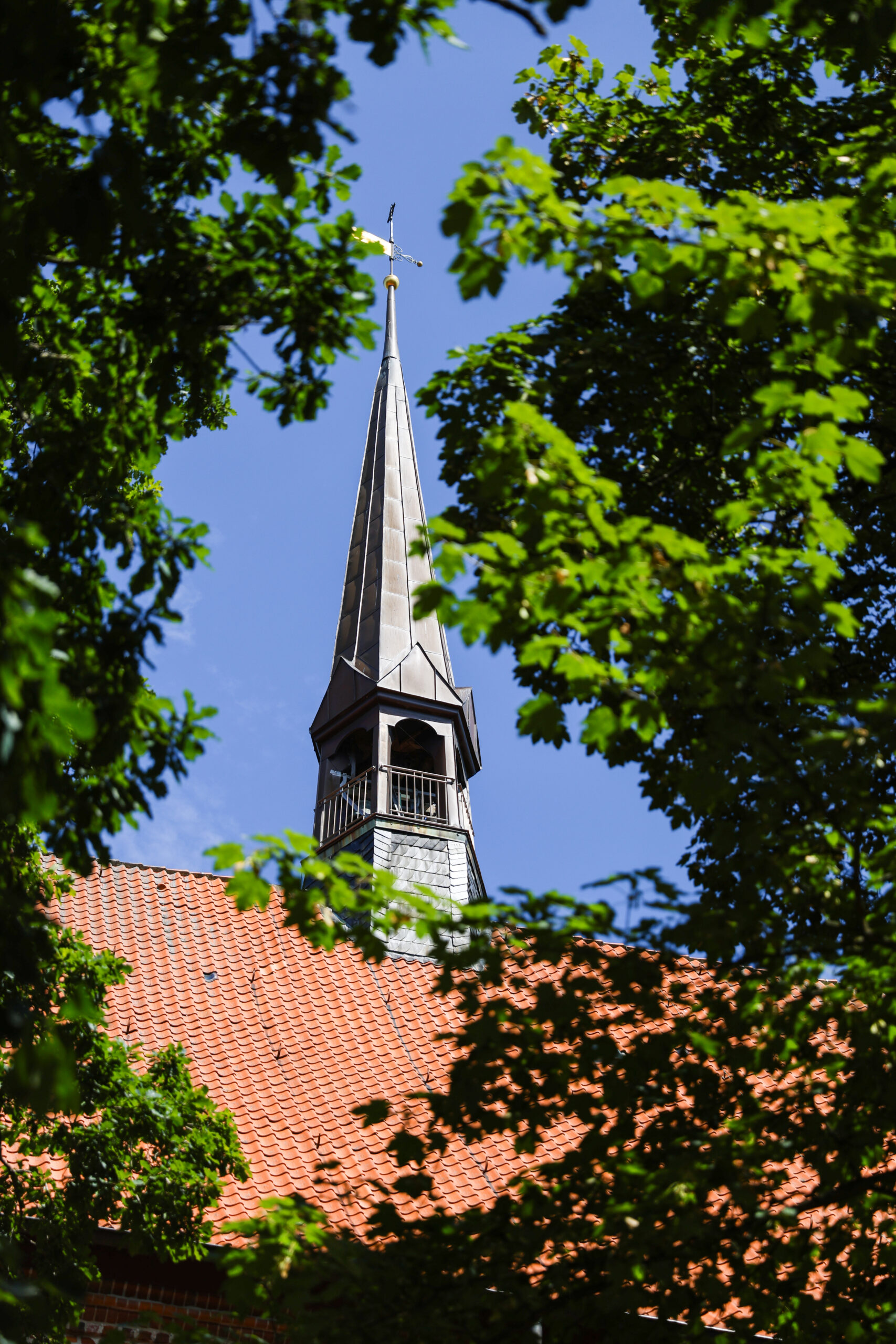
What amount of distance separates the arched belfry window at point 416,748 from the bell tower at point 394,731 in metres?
0.02

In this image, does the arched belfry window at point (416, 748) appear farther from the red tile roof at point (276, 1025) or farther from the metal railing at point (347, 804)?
the red tile roof at point (276, 1025)

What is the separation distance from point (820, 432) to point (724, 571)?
1.73ft

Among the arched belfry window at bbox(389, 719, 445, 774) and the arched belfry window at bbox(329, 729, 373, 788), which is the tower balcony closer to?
the arched belfry window at bbox(389, 719, 445, 774)

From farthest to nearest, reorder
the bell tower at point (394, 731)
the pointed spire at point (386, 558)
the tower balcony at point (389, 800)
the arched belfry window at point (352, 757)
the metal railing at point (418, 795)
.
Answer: the pointed spire at point (386, 558)
the arched belfry window at point (352, 757)
the metal railing at point (418, 795)
the tower balcony at point (389, 800)
the bell tower at point (394, 731)

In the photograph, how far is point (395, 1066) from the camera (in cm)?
1046

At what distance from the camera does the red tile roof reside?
29.6ft

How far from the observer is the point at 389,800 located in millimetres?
15359

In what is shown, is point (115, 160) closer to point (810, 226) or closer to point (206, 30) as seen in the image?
point (206, 30)

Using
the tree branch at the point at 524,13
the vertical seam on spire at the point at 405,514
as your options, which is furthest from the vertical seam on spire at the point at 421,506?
the tree branch at the point at 524,13

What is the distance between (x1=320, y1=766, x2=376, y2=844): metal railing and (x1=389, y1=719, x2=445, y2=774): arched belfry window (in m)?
0.59

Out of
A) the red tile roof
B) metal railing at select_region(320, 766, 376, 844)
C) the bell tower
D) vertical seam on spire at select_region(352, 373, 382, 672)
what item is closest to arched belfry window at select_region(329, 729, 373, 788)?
the bell tower

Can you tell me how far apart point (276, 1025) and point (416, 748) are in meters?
6.58

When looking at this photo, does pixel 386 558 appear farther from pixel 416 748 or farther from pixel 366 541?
pixel 416 748

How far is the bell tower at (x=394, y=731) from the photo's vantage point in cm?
1511
